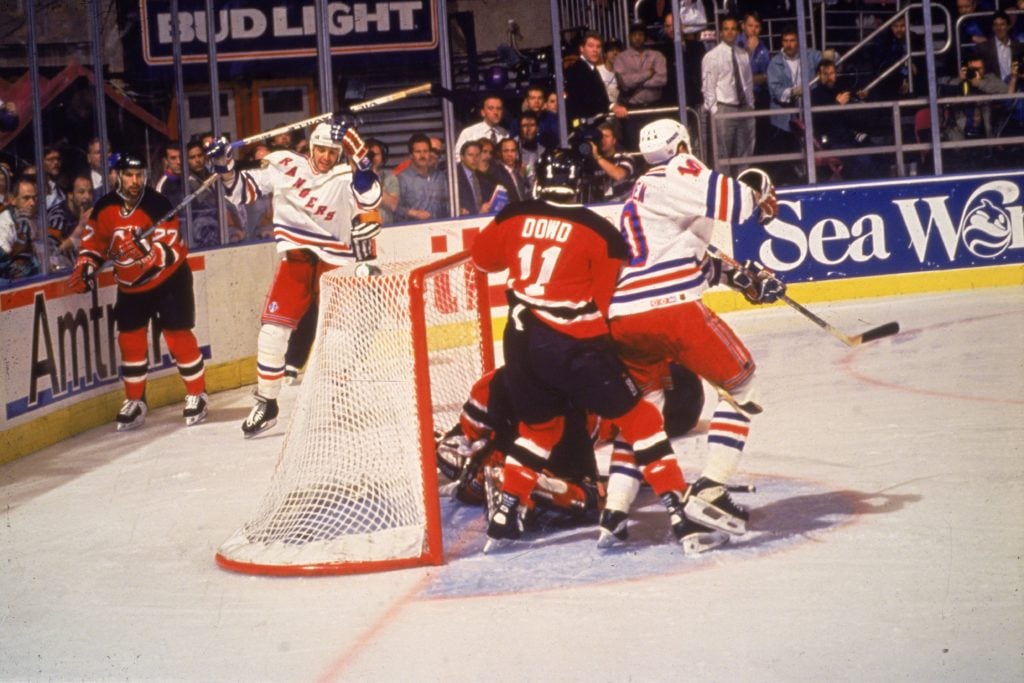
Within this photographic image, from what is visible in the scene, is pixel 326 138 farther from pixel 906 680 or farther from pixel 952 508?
pixel 906 680

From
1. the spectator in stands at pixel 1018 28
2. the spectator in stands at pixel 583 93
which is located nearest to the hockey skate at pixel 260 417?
the spectator in stands at pixel 583 93

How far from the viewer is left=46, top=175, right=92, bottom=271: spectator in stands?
26.1 ft

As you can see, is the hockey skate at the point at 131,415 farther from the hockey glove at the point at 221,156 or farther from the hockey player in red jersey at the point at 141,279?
the hockey glove at the point at 221,156

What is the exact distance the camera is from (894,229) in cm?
1026

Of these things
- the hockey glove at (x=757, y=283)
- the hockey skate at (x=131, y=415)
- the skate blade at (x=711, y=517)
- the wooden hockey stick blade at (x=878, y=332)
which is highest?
the hockey glove at (x=757, y=283)

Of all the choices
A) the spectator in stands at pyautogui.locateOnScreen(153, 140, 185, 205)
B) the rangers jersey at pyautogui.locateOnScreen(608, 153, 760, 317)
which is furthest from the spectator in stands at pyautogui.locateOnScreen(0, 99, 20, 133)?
the rangers jersey at pyautogui.locateOnScreen(608, 153, 760, 317)

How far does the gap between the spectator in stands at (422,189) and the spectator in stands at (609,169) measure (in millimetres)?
1076

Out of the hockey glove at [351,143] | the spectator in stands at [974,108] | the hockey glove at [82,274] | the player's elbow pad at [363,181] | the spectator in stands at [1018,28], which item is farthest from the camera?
the spectator in stands at [1018,28]

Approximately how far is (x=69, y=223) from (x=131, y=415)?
1.34m

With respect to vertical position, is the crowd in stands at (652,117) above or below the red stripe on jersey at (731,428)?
above

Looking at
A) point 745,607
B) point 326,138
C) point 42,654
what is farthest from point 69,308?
point 745,607

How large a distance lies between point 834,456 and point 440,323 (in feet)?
5.44

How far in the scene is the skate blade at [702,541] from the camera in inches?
179

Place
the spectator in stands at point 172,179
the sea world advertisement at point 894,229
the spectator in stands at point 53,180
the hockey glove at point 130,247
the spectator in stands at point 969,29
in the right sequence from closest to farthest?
the hockey glove at point 130,247
the spectator in stands at point 53,180
the spectator in stands at point 172,179
the sea world advertisement at point 894,229
the spectator in stands at point 969,29
